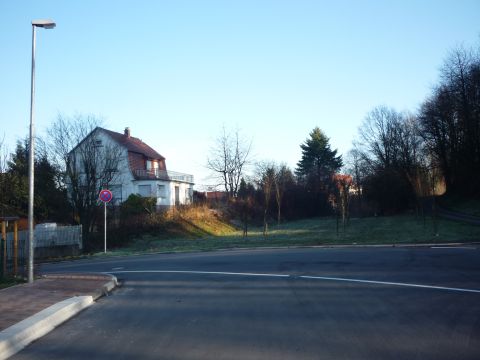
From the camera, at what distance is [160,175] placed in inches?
1993

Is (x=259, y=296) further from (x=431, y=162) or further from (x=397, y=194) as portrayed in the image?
(x=431, y=162)

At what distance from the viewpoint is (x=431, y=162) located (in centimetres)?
6062

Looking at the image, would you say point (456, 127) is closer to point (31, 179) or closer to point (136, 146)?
point (136, 146)

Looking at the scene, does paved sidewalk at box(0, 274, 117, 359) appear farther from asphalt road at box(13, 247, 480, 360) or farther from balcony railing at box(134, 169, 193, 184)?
balcony railing at box(134, 169, 193, 184)

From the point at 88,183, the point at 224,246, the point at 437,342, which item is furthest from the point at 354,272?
the point at 88,183

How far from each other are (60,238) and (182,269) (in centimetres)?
1795

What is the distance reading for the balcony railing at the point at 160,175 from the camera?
160 ft

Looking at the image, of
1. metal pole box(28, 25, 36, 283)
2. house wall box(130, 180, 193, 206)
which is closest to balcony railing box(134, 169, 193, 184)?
house wall box(130, 180, 193, 206)

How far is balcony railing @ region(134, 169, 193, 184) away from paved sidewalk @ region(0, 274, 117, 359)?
114ft

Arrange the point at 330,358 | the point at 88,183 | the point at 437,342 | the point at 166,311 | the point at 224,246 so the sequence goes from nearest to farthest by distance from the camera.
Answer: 1. the point at 330,358
2. the point at 437,342
3. the point at 166,311
4. the point at 224,246
5. the point at 88,183

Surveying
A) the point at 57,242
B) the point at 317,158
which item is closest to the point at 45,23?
the point at 57,242

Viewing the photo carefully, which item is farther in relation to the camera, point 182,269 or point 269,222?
point 269,222

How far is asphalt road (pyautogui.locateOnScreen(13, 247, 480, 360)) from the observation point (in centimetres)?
596

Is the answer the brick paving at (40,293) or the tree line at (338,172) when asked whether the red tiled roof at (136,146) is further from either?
the brick paving at (40,293)
